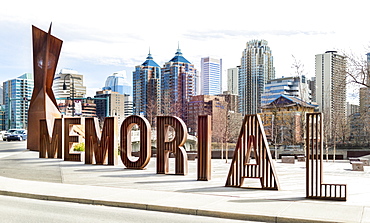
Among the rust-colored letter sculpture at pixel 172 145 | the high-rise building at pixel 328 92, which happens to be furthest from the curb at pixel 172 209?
the high-rise building at pixel 328 92

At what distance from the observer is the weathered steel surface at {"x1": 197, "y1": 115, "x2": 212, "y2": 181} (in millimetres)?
16406

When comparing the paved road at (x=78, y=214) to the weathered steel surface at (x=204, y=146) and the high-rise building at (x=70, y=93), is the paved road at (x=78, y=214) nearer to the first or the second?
the weathered steel surface at (x=204, y=146)

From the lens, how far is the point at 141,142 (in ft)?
64.2

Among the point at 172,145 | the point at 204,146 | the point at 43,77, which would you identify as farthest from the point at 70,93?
the point at 204,146

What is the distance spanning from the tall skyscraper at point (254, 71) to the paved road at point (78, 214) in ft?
322

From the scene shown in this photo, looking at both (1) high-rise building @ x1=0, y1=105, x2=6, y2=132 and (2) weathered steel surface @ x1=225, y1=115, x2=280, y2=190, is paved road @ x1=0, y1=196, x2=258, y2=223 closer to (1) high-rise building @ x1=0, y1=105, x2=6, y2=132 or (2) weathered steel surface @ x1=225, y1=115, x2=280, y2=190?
(2) weathered steel surface @ x1=225, y1=115, x2=280, y2=190

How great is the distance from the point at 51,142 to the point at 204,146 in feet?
46.0

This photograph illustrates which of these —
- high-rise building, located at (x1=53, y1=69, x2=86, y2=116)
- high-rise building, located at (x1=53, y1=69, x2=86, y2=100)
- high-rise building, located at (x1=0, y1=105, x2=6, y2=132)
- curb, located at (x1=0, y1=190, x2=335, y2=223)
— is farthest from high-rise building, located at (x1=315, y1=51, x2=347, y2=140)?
high-rise building, located at (x1=0, y1=105, x2=6, y2=132)

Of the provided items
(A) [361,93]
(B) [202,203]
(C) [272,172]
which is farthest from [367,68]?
(B) [202,203]

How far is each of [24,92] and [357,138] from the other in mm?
106196

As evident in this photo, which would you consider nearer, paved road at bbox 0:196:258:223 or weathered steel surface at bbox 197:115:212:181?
paved road at bbox 0:196:258:223

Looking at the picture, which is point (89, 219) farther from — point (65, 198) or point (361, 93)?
point (361, 93)

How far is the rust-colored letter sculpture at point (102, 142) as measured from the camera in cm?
2184

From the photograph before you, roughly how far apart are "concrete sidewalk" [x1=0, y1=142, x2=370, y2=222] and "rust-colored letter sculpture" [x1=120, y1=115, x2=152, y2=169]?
23.3 inches
